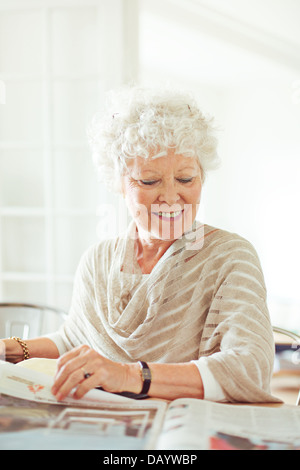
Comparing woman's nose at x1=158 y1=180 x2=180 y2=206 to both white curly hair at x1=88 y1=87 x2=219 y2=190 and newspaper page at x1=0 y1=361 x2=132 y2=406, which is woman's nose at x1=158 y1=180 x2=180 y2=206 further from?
newspaper page at x1=0 y1=361 x2=132 y2=406

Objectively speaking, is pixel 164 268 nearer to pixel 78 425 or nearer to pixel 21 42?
pixel 78 425

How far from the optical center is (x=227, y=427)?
0.69m

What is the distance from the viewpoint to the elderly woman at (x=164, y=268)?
40.0 inches

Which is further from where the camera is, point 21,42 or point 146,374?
point 21,42

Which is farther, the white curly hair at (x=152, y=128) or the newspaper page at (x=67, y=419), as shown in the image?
the white curly hair at (x=152, y=128)

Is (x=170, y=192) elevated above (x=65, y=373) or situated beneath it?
elevated above

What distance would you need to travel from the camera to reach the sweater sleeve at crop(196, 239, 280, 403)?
869 mm

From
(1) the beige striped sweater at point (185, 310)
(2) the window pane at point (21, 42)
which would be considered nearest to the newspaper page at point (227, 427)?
(1) the beige striped sweater at point (185, 310)

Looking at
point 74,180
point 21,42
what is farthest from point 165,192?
point 21,42

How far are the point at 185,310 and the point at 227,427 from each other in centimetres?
45

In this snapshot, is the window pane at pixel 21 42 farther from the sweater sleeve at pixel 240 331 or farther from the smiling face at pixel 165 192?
the sweater sleeve at pixel 240 331

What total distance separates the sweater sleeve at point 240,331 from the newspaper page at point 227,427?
7cm
